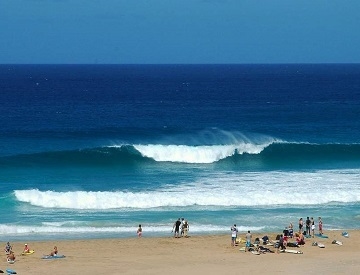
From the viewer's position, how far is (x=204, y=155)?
4503 centimetres

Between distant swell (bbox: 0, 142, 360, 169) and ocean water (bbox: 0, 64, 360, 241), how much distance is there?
67 millimetres

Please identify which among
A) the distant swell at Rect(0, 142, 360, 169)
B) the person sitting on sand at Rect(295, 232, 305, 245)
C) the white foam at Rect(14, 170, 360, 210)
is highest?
the distant swell at Rect(0, 142, 360, 169)

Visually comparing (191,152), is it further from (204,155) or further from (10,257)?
(10,257)

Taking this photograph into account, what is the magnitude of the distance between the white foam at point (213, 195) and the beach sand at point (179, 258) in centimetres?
554

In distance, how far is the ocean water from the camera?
31.0 m

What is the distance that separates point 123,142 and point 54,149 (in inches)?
216

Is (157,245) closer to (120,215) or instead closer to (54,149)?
(120,215)

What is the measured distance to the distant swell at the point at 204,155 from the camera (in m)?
43.3

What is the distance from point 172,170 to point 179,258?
16.6m

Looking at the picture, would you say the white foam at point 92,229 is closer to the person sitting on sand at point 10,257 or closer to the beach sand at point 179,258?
the beach sand at point 179,258

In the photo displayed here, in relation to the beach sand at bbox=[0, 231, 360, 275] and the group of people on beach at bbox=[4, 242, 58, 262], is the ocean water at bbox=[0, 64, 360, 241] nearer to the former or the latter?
the beach sand at bbox=[0, 231, 360, 275]

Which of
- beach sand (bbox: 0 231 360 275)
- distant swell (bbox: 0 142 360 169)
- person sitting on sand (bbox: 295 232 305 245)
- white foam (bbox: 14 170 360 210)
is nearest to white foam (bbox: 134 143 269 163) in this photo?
distant swell (bbox: 0 142 360 169)

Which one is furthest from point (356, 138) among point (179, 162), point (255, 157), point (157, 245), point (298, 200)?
point (157, 245)

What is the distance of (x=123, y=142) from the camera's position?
50000 millimetres
